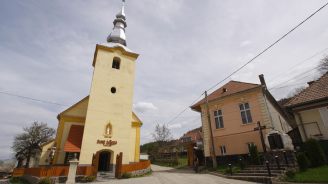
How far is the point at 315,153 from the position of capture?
12.6 meters

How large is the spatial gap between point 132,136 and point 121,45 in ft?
37.1

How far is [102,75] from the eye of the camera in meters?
21.7

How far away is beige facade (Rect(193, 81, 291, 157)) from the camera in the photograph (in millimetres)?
18531

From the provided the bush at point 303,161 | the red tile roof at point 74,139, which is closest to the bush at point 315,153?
Answer: the bush at point 303,161

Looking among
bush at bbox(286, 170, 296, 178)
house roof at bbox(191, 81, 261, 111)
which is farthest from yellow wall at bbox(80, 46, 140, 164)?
bush at bbox(286, 170, 296, 178)

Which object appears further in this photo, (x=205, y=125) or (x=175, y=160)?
(x=175, y=160)

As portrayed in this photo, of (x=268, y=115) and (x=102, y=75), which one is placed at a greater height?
(x=102, y=75)

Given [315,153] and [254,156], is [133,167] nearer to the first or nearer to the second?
[254,156]

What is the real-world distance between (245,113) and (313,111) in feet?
20.8

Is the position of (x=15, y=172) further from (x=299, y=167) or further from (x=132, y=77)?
(x=299, y=167)

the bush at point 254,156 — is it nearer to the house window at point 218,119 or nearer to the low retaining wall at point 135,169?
the house window at point 218,119

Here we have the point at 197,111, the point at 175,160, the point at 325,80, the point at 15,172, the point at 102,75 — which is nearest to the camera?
the point at 325,80

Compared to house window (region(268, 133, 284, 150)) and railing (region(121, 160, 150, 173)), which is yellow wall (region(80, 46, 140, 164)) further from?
house window (region(268, 133, 284, 150))

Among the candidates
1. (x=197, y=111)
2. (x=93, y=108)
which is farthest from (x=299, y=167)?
(x=93, y=108)
